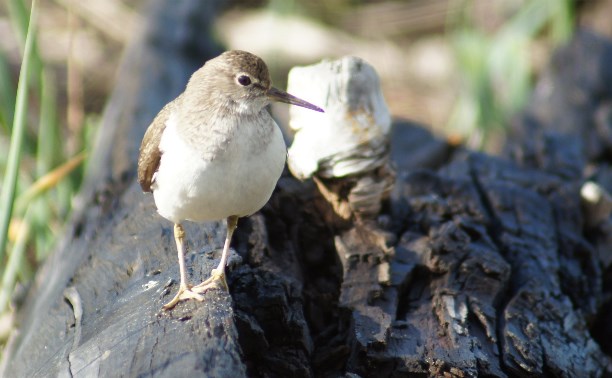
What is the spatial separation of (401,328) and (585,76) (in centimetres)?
401

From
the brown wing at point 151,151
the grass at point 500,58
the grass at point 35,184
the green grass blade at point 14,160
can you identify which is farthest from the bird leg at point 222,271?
the grass at point 500,58

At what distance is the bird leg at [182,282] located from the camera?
3.26 metres

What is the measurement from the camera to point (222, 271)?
3.46 m

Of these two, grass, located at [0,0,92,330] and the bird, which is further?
grass, located at [0,0,92,330]

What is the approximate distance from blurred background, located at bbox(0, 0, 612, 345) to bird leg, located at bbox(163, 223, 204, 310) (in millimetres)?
1742

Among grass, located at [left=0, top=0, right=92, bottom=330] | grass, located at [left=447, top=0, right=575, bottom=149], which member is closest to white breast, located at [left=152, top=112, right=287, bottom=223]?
grass, located at [left=0, top=0, right=92, bottom=330]

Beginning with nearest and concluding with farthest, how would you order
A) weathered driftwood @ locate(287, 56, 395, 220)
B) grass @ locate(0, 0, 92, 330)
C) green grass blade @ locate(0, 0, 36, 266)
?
1. green grass blade @ locate(0, 0, 36, 266)
2. weathered driftwood @ locate(287, 56, 395, 220)
3. grass @ locate(0, 0, 92, 330)

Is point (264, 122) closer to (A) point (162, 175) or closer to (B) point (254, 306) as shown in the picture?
(A) point (162, 175)

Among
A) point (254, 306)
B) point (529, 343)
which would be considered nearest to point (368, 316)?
point (254, 306)

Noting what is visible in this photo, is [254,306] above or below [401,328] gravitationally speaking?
above

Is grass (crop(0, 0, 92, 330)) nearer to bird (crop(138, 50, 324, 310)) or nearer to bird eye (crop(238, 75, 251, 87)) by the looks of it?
bird (crop(138, 50, 324, 310))

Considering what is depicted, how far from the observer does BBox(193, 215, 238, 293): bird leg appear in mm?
3349

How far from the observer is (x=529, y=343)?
143 inches

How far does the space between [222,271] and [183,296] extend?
0.22 m
